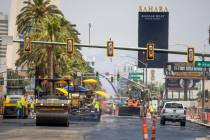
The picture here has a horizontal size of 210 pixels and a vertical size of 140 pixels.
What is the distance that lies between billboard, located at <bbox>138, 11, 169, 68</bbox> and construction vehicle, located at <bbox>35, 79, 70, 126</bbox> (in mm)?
91232

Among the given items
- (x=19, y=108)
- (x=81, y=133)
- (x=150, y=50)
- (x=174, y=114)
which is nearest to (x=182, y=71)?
(x=19, y=108)

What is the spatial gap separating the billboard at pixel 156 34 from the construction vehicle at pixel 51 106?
299ft

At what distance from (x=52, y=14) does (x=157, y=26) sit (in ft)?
201

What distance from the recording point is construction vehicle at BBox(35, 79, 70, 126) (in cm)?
3975

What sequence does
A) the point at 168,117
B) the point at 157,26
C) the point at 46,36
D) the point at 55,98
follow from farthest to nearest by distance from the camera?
the point at 157,26 < the point at 46,36 < the point at 168,117 < the point at 55,98

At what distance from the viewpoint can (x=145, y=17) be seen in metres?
140

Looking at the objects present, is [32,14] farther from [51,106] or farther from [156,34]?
[156,34]

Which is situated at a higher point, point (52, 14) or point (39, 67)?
point (52, 14)

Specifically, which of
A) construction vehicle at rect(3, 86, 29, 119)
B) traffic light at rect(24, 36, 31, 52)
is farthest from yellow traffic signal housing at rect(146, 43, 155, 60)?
construction vehicle at rect(3, 86, 29, 119)

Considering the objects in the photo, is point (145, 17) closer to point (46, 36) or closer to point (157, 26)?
point (157, 26)

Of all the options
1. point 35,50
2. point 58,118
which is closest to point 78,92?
point 58,118

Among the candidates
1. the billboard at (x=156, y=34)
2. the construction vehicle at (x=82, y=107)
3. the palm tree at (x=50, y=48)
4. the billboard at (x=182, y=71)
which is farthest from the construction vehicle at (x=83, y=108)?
the billboard at (x=182, y=71)

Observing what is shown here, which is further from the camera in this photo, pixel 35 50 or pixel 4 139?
pixel 35 50

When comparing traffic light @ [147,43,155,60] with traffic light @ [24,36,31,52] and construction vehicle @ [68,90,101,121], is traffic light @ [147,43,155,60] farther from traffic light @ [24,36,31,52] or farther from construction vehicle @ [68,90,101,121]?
traffic light @ [24,36,31,52]
